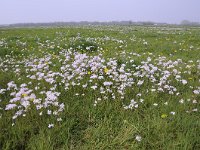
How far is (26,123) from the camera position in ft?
13.8

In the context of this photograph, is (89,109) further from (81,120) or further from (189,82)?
(189,82)

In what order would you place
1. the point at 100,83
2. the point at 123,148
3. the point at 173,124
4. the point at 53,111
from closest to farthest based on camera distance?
the point at 123,148 < the point at 173,124 < the point at 53,111 < the point at 100,83

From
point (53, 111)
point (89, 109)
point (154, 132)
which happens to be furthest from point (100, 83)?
point (154, 132)

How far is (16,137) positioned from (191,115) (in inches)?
124

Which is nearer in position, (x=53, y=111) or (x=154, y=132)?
(x=154, y=132)

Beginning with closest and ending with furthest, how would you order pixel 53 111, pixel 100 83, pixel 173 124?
pixel 173 124, pixel 53 111, pixel 100 83

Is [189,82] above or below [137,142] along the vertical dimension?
above

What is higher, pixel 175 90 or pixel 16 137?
pixel 175 90

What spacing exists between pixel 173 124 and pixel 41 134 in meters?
2.22

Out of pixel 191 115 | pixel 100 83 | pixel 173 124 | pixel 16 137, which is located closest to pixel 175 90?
pixel 191 115

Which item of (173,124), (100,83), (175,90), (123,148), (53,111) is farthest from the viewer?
(100,83)

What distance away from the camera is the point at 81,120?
445cm

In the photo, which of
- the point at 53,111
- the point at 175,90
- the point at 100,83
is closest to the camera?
the point at 53,111

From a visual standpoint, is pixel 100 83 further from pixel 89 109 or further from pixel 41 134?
pixel 41 134
